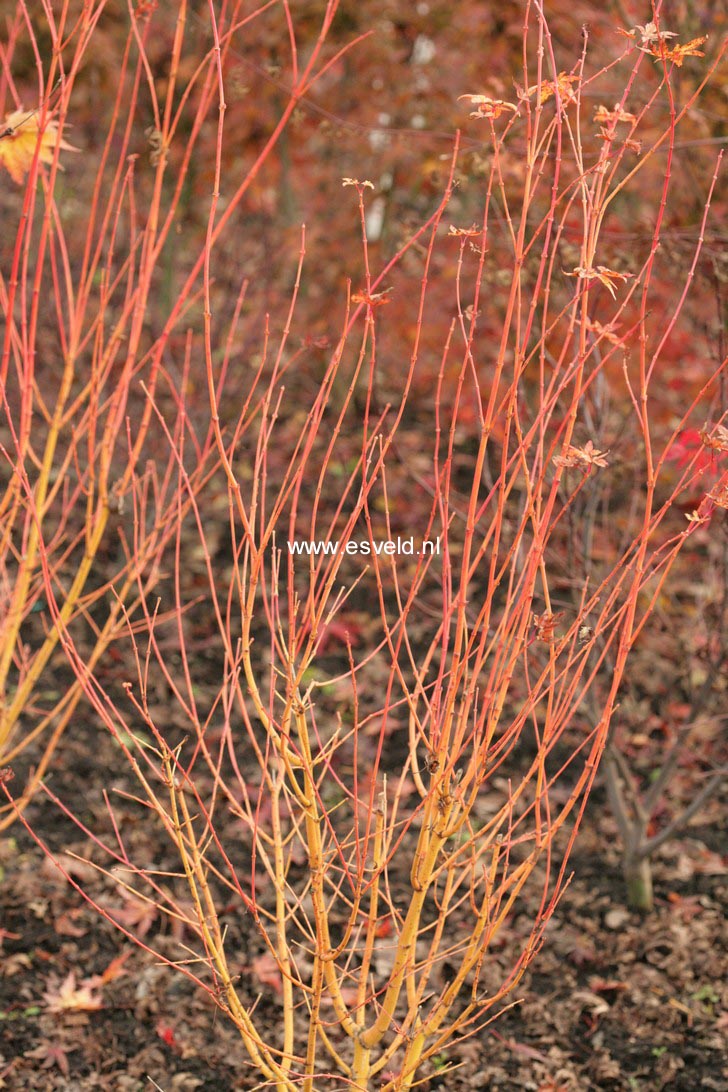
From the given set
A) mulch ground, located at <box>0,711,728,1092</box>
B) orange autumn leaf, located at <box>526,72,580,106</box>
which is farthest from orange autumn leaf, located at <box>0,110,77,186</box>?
mulch ground, located at <box>0,711,728,1092</box>

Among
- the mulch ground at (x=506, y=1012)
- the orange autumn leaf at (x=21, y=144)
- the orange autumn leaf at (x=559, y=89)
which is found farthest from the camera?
the mulch ground at (x=506, y=1012)

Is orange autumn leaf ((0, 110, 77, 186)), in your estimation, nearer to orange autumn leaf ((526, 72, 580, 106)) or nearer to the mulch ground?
orange autumn leaf ((526, 72, 580, 106))

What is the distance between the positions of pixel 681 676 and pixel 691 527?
7.44 ft

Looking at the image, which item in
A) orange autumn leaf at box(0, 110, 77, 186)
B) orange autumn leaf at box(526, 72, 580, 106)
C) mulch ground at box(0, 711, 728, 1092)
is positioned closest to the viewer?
orange autumn leaf at box(526, 72, 580, 106)

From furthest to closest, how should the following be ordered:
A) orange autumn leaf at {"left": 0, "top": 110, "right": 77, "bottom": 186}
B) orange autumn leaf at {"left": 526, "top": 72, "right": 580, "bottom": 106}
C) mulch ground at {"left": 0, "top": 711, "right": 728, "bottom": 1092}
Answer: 1. mulch ground at {"left": 0, "top": 711, "right": 728, "bottom": 1092}
2. orange autumn leaf at {"left": 0, "top": 110, "right": 77, "bottom": 186}
3. orange autumn leaf at {"left": 526, "top": 72, "right": 580, "bottom": 106}

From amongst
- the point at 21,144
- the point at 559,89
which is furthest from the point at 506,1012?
the point at 21,144

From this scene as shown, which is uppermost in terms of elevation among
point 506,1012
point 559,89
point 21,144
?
point 559,89

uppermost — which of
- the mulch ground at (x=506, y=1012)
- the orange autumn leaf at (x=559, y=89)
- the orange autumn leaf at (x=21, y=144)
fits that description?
the orange autumn leaf at (x=559, y=89)

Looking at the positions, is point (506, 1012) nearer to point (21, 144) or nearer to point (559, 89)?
point (559, 89)

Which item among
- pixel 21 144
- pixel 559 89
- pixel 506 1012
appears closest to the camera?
pixel 559 89

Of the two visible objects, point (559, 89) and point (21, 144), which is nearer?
point (559, 89)

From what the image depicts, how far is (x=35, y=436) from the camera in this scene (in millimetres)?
5688

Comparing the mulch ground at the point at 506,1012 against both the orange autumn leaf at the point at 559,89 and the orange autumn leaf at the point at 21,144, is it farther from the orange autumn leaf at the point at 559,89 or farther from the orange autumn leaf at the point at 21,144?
the orange autumn leaf at the point at 559,89

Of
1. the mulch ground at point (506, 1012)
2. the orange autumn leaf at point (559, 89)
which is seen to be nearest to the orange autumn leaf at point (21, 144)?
the orange autumn leaf at point (559, 89)
